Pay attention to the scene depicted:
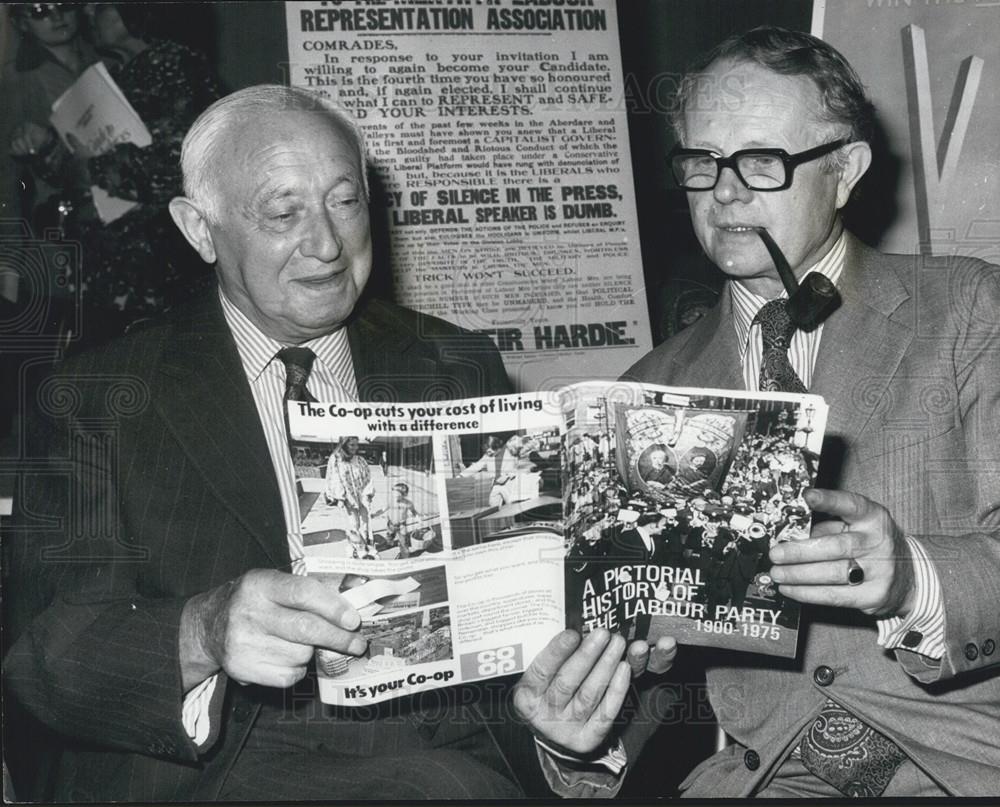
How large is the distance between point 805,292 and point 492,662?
2.44 feet

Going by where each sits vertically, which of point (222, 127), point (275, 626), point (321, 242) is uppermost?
point (222, 127)

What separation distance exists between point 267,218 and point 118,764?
859mm

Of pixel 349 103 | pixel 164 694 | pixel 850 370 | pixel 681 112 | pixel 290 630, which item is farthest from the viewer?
pixel 349 103

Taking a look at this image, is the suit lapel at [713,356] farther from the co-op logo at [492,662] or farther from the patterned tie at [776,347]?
the co-op logo at [492,662]

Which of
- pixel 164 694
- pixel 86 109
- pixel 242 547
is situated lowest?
pixel 164 694

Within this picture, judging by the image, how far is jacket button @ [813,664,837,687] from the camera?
1.44m

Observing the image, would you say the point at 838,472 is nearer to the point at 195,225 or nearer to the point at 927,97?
the point at 927,97

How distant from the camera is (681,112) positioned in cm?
167

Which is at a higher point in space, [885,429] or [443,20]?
[443,20]

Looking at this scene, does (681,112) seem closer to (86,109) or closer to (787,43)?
(787,43)

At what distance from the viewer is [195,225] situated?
5.41ft

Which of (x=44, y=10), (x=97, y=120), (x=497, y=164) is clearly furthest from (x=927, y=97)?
(x=44, y=10)

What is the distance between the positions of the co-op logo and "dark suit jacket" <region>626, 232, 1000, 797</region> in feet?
1.19

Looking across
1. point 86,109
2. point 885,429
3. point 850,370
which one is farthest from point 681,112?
point 86,109
